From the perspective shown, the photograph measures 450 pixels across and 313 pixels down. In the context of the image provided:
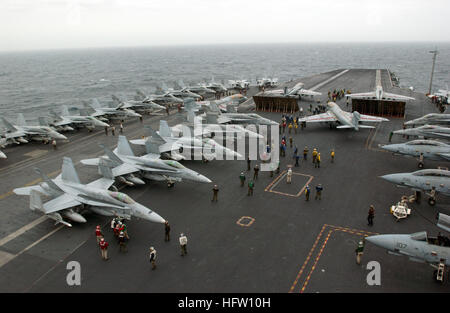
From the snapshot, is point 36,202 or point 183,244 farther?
point 36,202

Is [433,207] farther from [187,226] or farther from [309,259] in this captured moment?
[187,226]

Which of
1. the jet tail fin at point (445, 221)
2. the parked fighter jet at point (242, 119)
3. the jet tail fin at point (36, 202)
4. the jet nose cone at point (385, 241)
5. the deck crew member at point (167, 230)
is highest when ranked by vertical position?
the parked fighter jet at point (242, 119)

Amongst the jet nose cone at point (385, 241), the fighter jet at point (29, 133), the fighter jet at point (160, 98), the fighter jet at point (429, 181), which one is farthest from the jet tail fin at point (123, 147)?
the fighter jet at point (160, 98)

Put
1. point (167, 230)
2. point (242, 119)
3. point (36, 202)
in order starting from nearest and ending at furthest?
point (167, 230) < point (36, 202) < point (242, 119)

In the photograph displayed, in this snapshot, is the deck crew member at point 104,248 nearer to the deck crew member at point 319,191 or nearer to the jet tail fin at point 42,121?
the deck crew member at point 319,191

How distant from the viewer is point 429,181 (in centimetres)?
2250

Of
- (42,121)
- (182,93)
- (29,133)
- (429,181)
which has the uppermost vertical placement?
(182,93)

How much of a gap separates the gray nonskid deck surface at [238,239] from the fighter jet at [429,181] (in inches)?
59.9

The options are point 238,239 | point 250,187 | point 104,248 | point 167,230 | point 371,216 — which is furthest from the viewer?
point 250,187

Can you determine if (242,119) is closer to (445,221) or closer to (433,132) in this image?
(433,132)

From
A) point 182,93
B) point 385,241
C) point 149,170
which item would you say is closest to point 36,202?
point 149,170

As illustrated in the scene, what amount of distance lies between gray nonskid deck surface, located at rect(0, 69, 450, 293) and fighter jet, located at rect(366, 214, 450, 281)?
1.00m

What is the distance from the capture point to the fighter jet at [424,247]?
609 inches

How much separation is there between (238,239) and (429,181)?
14347 mm
